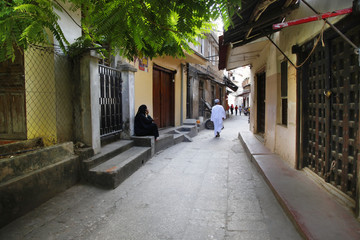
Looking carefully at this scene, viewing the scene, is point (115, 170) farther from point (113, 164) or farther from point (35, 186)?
point (35, 186)

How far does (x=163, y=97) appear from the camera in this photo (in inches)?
428

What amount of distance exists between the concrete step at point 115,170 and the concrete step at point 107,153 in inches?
3.6

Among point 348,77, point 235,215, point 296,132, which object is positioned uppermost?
point 348,77

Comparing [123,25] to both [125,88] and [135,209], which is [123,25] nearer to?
[135,209]

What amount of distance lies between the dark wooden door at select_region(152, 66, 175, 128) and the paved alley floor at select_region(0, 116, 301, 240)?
199 inches

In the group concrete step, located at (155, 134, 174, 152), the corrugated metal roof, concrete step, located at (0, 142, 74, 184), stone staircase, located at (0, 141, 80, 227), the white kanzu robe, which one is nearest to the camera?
stone staircase, located at (0, 141, 80, 227)

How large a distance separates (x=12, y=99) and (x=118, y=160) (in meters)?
2.48

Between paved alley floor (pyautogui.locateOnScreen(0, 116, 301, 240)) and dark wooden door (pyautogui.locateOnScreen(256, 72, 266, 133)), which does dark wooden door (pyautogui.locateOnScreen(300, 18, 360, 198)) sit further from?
dark wooden door (pyautogui.locateOnScreen(256, 72, 266, 133))

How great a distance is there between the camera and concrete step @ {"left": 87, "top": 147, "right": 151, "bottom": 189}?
4.46 metres

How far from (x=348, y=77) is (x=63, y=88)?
4.83 metres

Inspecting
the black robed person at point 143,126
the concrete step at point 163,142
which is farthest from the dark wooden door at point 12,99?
the concrete step at point 163,142

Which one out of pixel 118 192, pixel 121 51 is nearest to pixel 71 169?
pixel 118 192

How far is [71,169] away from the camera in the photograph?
4410mm

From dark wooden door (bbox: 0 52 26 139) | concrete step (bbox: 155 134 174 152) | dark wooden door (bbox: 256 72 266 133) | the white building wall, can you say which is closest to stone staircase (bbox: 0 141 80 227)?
dark wooden door (bbox: 0 52 26 139)
